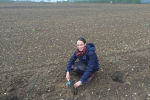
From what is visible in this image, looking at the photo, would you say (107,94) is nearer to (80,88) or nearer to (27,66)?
(80,88)

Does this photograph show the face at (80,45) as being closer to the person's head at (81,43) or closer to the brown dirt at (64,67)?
the person's head at (81,43)

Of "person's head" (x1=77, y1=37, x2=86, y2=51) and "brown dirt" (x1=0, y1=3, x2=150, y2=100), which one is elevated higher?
"person's head" (x1=77, y1=37, x2=86, y2=51)

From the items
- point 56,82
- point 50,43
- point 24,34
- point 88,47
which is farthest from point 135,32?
point 24,34

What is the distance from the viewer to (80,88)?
3162mm

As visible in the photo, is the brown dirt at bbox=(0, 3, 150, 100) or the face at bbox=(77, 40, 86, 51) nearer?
the face at bbox=(77, 40, 86, 51)

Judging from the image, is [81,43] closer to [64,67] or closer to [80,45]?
[80,45]

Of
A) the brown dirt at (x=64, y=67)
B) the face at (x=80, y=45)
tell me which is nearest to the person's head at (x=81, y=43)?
the face at (x=80, y=45)

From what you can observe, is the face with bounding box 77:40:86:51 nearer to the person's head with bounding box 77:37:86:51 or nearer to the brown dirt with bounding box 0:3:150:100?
the person's head with bounding box 77:37:86:51

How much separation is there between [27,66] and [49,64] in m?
0.69

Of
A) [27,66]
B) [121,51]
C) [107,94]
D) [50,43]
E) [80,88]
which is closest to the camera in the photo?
[107,94]

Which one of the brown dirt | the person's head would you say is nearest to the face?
the person's head

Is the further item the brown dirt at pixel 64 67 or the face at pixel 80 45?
the brown dirt at pixel 64 67

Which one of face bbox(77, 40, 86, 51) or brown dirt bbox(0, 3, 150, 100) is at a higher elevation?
face bbox(77, 40, 86, 51)

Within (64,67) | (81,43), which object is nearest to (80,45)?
(81,43)
